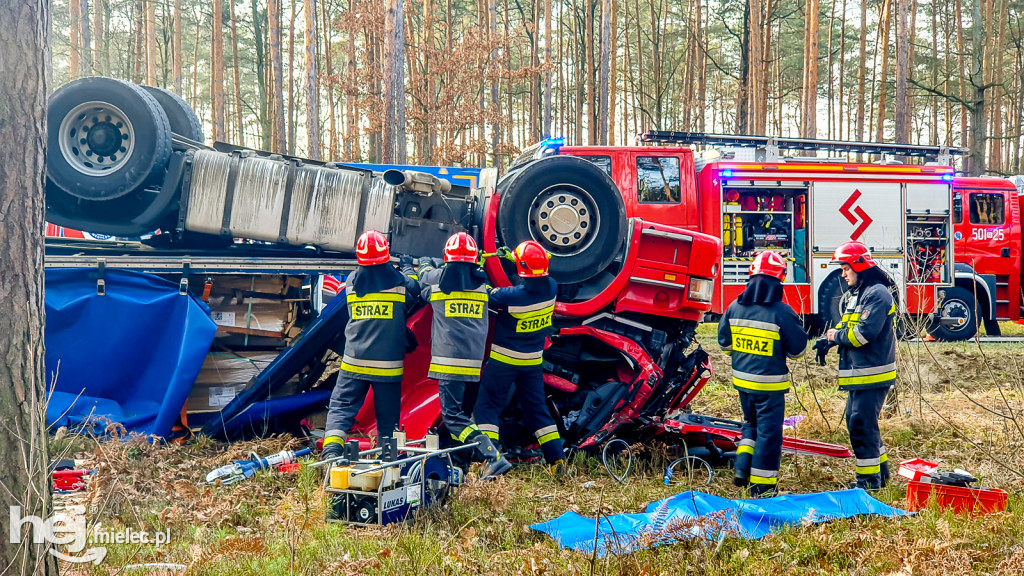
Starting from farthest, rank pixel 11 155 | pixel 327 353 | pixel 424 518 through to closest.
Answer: pixel 327 353
pixel 424 518
pixel 11 155

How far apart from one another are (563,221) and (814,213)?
22.1 ft

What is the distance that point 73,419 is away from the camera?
626 cm

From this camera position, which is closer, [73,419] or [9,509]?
[9,509]

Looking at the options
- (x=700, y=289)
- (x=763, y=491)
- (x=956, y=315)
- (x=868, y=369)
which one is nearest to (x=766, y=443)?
(x=763, y=491)

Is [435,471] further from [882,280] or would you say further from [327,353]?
[882,280]

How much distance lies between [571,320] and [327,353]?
2.21 meters

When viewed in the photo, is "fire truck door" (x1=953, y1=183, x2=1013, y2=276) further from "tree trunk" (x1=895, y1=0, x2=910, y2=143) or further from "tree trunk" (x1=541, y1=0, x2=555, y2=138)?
"tree trunk" (x1=541, y1=0, x2=555, y2=138)

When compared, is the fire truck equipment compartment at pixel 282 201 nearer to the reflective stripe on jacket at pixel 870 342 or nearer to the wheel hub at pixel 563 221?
the wheel hub at pixel 563 221

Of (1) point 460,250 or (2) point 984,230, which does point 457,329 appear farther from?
(2) point 984,230

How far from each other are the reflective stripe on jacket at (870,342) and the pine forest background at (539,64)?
9822mm

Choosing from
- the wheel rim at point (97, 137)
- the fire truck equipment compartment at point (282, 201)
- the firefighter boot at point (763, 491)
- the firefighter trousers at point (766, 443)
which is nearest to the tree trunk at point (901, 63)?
the firefighter trousers at point (766, 443)

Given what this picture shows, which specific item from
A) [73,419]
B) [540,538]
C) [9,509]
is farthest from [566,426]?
[9,509]

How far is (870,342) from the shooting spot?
5621 mm

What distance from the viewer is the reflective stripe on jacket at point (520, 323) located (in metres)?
6.04
